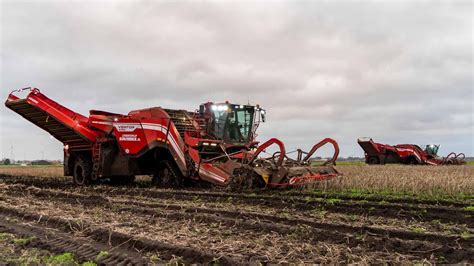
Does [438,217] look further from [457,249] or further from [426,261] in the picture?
[426,261]

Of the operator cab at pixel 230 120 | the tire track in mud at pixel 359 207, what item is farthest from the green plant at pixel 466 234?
the operator cab at pixel 230 120

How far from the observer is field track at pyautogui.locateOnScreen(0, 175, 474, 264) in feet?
13.5

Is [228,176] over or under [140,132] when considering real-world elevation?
under

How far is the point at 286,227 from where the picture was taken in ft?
17.4

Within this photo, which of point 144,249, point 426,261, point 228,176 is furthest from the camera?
point 228,176

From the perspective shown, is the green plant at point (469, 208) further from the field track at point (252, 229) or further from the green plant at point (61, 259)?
the green plant at point (61, 259)

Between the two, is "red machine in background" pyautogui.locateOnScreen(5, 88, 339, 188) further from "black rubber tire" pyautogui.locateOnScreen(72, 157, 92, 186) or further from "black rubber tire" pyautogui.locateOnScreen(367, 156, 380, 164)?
"black rubber tire" pyautogui.locateOnScreen(367, 156, 380, 164)

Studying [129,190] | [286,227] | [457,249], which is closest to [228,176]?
[129,190]

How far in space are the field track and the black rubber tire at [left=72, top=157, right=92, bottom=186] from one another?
17.3 ft

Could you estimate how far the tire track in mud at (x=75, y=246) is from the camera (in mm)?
4074

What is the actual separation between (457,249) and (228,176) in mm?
6551

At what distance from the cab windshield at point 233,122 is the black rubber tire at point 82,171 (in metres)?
4.49

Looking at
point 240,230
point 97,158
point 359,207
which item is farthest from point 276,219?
point 97,158

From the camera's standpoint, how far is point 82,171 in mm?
13930
